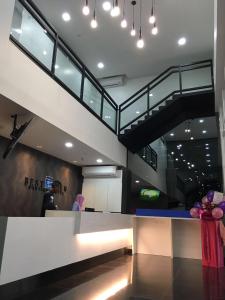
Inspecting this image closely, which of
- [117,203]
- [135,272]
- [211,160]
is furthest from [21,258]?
[211,160]

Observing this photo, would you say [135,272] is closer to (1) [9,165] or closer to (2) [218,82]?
(1) [9,165]

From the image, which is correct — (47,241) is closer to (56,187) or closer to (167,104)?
(56,187)

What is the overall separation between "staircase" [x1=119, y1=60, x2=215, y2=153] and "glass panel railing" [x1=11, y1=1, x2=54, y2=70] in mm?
4033

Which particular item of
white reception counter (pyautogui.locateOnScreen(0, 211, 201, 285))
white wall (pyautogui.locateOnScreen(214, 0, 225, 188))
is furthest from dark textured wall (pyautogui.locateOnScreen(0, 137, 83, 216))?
white wall (pyautogui.locateOnScreen(214, 0, 225, 188))

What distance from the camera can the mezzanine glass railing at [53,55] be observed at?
187 inches

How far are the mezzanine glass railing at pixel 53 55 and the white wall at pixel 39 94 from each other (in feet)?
0.71

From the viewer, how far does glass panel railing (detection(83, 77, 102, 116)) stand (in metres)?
7.05

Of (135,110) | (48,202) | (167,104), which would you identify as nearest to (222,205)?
(167,104)

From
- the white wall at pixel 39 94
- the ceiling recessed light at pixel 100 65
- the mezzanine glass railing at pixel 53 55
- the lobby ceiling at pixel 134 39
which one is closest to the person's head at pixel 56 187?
→ the white wall at pixel 39 94

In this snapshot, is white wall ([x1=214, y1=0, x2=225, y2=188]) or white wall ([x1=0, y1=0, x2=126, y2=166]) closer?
white wall ([x1=214, y1=0, x2=225, y2=188])

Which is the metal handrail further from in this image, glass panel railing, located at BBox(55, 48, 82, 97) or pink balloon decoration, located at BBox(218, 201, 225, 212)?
pink balloon decoration, located at BBox(218, 201, 225, 212)

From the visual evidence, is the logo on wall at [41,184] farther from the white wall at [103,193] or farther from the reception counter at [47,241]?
the reception counter at [47,241]

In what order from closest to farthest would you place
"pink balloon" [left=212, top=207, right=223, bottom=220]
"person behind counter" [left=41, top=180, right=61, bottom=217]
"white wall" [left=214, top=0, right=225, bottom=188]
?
"white wall" [left=214, top=0, right=225, bottom=188], "pink balloon" [left=212, top=207, right=223, bottom=220], "person behind counter" [left=41, top=180, right=61, bottom=217]

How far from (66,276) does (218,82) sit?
5.42 metres
